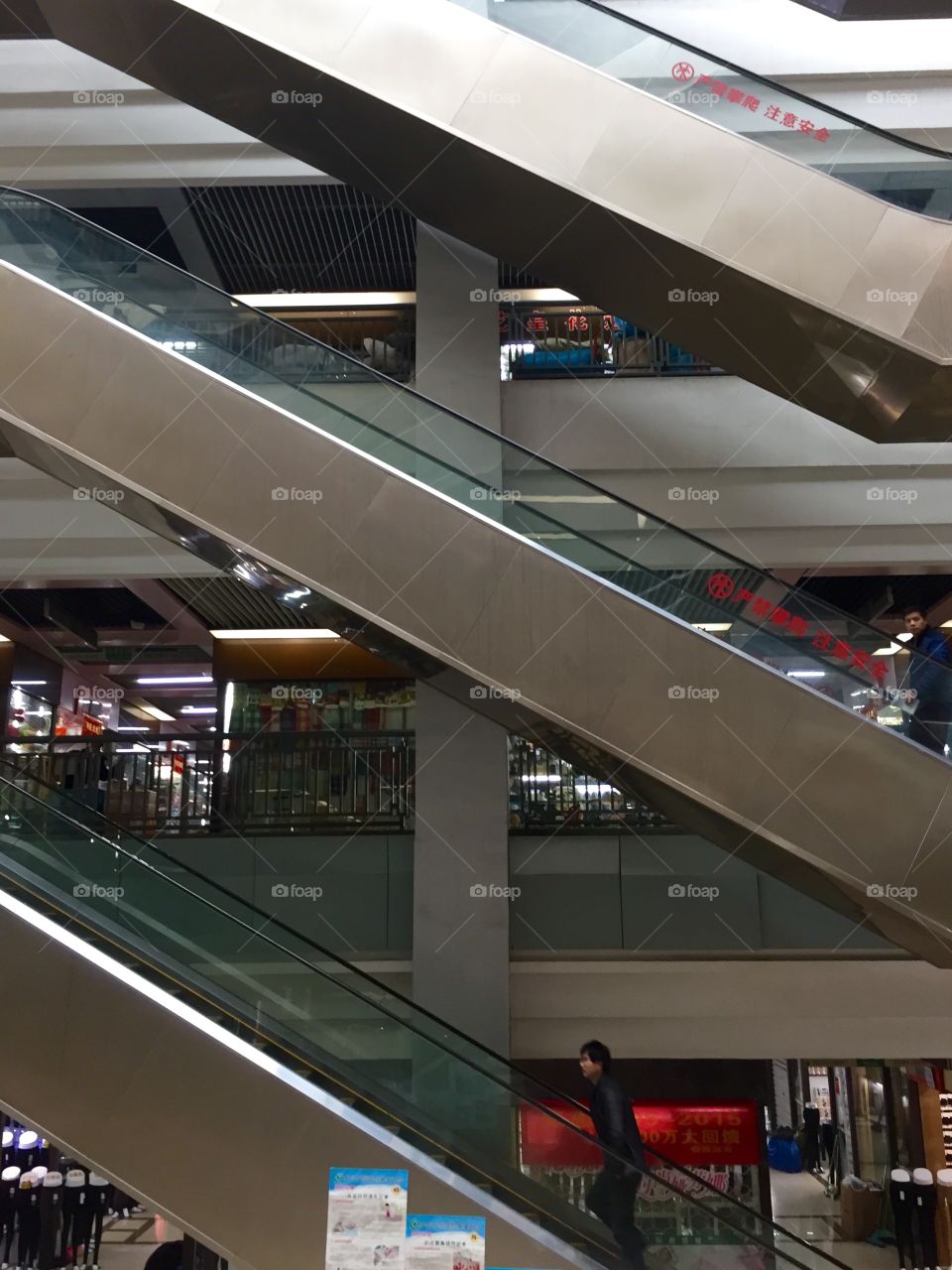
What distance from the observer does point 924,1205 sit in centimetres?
1127

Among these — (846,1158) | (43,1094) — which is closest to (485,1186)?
(43,1094)

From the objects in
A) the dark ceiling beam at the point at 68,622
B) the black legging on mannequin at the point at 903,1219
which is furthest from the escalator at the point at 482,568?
the dark ceiling beam at the point at 68,622

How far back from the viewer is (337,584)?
639 cm

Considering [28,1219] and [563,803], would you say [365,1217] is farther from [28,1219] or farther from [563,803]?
[28,1219]

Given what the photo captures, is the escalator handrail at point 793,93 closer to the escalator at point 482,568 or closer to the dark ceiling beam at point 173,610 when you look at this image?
the escalator at point 482,568

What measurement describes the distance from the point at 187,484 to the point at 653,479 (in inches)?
170

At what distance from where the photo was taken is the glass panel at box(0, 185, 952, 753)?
6.12 metres

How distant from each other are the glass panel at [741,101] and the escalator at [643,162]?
13 millimetres

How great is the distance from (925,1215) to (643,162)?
11.3 metres

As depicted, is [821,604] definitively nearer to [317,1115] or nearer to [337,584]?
[337,584]

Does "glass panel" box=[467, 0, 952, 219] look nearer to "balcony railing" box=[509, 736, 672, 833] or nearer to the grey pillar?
the grey pillar

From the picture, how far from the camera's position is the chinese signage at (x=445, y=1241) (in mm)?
4711

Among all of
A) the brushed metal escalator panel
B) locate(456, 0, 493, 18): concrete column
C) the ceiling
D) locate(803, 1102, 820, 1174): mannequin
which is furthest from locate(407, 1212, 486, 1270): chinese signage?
locate(803, 1102, 820, 1174): mannequin

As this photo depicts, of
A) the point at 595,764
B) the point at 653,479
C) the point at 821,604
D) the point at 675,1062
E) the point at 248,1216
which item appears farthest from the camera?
the point at 675,1062
